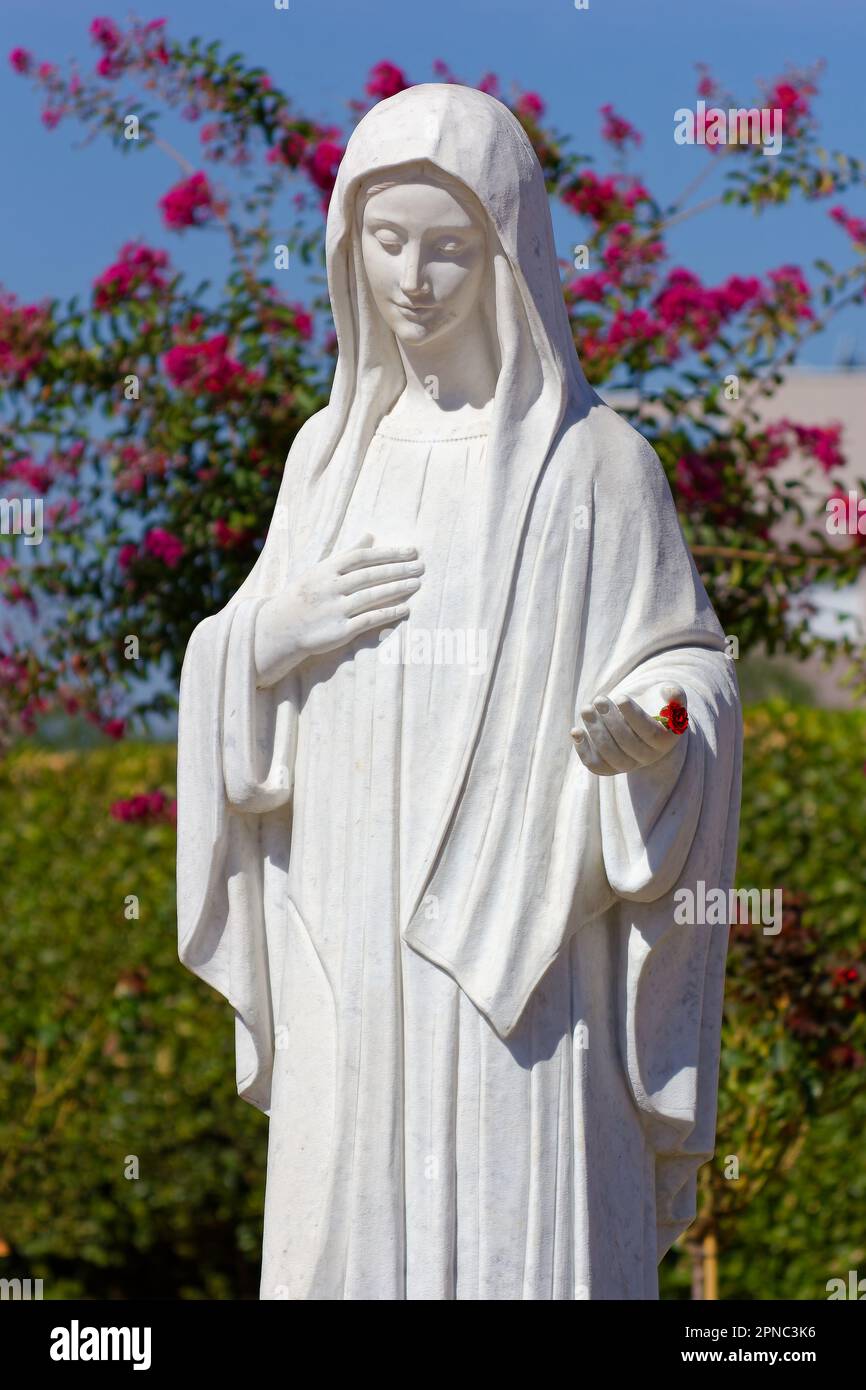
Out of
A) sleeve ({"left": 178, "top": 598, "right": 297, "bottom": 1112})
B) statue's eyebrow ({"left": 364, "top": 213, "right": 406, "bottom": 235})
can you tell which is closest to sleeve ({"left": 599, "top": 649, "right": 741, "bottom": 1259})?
sleeve ({"left": 178, "top": 598, "right": 297, "bottom": 1112})

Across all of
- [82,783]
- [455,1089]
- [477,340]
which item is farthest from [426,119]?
[82,783]

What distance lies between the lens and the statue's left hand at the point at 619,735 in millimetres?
4992

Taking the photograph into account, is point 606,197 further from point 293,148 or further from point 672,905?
point 672,905

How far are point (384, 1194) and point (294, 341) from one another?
4.19 m

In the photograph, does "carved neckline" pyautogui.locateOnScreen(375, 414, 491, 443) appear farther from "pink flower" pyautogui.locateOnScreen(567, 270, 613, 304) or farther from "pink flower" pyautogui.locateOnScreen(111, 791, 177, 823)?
"pink flower" pyautogui.locateOnScreen(111, 791, 177, 823)

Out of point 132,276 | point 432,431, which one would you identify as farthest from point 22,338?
point 432,431

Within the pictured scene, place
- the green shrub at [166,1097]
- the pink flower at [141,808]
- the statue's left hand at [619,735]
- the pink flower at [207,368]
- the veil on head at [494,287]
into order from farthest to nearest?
the green shrub at [166,1097]
the pink flower at [141,808]
the pink flower at [207,368]
the veil on head at [494,287]
the statue's left hand at [619,735]

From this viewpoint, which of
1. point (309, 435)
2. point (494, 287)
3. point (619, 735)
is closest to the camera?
point (619, 735)

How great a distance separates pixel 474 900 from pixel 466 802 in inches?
8.9

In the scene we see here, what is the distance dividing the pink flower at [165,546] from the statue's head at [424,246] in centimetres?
311

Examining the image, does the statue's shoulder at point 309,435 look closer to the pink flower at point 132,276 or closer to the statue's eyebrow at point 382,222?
the statue's eyebrow at point 382,222

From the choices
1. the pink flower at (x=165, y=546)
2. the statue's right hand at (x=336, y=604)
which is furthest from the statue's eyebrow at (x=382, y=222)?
the pink flower at (x=165, y=546)

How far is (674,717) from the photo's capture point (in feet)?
16.6

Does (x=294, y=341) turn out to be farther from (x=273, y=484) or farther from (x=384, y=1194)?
(x=384, y=1194)
